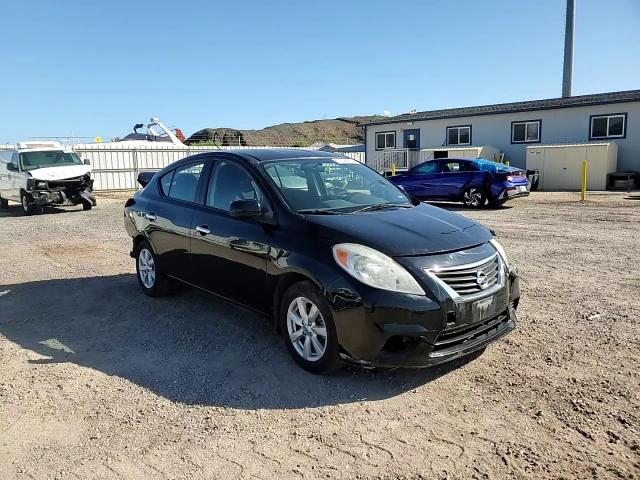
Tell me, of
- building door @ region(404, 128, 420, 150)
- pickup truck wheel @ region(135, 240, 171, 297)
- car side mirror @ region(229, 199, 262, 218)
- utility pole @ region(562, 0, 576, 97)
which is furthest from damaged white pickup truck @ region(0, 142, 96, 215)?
utility pole @ region(562, 0, 576, 97)

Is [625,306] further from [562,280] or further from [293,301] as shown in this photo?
[293,301]

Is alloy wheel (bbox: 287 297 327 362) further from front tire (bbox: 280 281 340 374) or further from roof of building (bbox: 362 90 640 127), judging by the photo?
roof of building (bbox: 362 90 640 127)

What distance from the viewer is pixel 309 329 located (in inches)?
152

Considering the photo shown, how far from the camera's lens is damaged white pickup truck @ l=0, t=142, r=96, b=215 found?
1510 cm

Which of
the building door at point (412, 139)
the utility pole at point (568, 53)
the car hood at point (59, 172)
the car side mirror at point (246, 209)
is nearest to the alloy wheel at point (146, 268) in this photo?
the car side mirror at point (246, 209)

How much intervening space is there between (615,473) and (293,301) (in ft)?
7.40

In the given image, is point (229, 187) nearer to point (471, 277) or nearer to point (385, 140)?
point (471, 277)

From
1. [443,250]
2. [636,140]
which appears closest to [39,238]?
[443,250]

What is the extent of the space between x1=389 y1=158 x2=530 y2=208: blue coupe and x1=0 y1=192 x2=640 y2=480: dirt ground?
9440 millimetres

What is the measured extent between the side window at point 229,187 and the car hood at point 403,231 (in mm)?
789

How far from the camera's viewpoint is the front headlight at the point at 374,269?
3.49 metres

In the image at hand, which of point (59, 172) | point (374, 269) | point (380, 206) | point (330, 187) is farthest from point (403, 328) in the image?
point (59, 172)

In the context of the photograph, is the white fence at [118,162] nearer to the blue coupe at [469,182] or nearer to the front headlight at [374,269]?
the blue coupe at [469,182]

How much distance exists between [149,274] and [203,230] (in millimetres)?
1506
